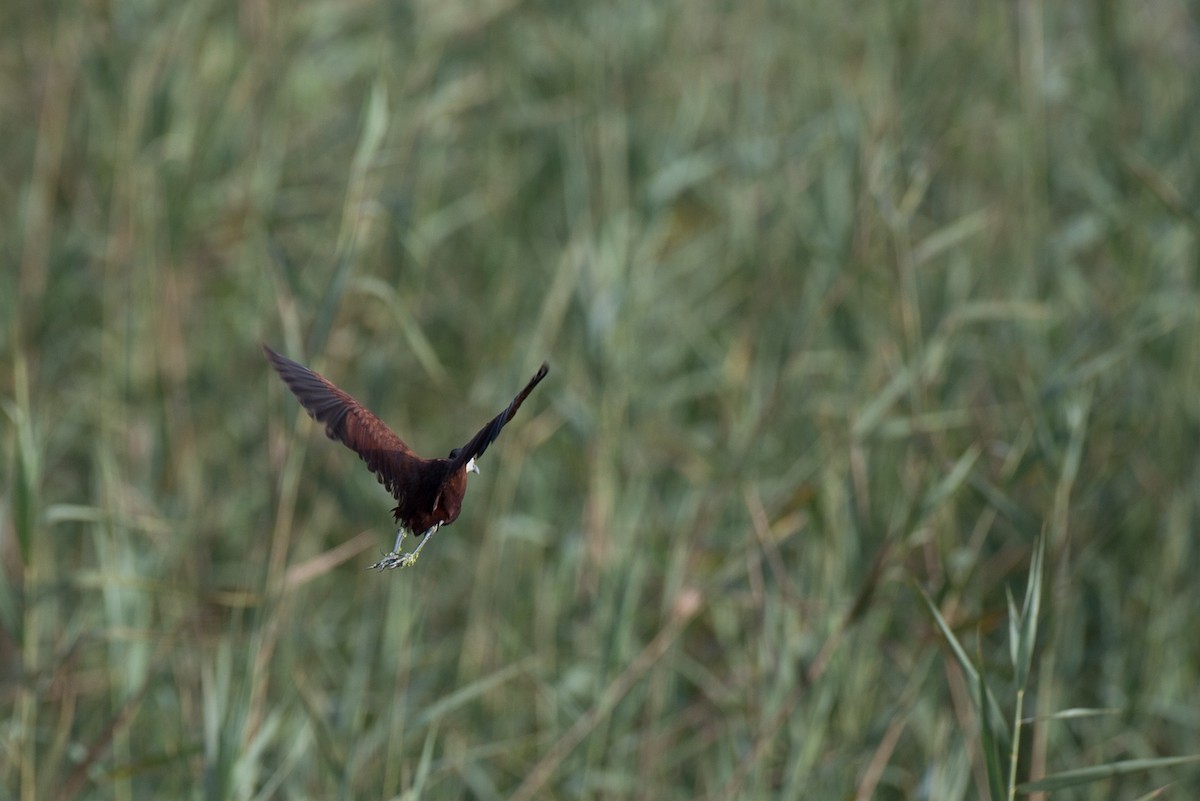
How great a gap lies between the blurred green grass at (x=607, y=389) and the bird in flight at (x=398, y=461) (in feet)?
1.80

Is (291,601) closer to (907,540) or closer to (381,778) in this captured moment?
(381,778)

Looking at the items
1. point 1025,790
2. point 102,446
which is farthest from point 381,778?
point 1025,790

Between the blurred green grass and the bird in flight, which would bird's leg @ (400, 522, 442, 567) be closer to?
the bird in flight

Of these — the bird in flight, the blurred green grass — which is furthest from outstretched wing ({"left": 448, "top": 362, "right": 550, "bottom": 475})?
the blurred green grass

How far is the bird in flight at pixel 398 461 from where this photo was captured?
118 cm

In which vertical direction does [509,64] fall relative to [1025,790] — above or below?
above

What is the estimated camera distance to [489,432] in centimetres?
112

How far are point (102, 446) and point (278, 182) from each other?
99cm

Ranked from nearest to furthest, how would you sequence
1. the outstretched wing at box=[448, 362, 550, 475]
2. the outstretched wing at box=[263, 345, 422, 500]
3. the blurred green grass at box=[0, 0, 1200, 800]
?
the outstretched wing at box=[448, 362, 550, 475]
the outstretched wing at box=[263, 345, 422, 500]
the blurred green grass at box=[0, 0, 1200, 800]

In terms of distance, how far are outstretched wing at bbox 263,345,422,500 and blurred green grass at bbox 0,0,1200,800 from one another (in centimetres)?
54

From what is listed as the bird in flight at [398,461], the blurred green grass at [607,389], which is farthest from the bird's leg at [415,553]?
the blurred green grass at [607,389]

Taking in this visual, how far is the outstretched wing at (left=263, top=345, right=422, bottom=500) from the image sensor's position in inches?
49.3

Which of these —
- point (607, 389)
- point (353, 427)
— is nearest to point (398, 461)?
point (353, 427)

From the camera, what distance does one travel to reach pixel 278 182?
3166 millimetres
